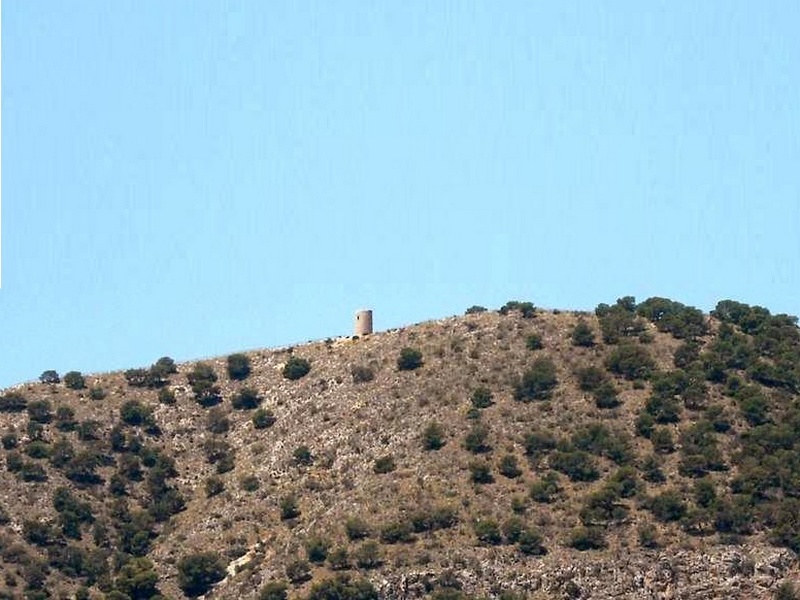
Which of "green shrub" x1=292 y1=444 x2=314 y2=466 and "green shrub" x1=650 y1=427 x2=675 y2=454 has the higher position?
"green shrub" x1=292 y1=444 x2=314 y2=466

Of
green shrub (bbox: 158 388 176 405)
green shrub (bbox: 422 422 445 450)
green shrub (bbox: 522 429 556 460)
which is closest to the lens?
green shrub (bbox: 522 429 556 460)

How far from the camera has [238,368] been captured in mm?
158250

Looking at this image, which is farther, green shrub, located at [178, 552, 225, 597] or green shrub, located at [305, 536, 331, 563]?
green shrub, located at [178, 552, 225, 597]

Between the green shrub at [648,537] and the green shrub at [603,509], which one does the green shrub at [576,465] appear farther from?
the green shrub at [648,537]

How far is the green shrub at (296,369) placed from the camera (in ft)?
509

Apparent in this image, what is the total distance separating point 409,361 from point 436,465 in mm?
12916

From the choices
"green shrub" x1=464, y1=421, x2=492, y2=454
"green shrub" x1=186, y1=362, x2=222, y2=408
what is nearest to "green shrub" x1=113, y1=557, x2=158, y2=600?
"green shrub" x1=464, y1=421, x2=492, y2=454

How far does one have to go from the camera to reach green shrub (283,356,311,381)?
509ft

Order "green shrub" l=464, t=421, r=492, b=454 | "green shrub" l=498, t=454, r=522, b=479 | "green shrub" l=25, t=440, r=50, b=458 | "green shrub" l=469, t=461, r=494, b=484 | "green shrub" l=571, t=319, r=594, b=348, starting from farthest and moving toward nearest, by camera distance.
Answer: "green shrub" l=571, t=319, r=594, b=348
"green shrub" l=25, t=440, r=50, b=458
"green shrub" l=464, t=421, r=492, b=454
"green shrub" l=498, t=454, r=522, b=479
"green shrub" l=469, t=461, r=494, b=484

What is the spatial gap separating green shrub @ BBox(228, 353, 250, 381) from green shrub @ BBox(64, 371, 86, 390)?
836 centimetres

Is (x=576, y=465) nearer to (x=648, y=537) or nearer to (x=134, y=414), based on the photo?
(x=648, y=537)

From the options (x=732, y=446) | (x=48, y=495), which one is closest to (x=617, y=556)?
(x=732, y=446)

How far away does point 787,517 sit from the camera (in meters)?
131

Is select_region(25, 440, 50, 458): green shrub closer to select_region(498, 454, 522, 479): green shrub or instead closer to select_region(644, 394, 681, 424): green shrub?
select_region(498, 454, 522, 479): green shrub
